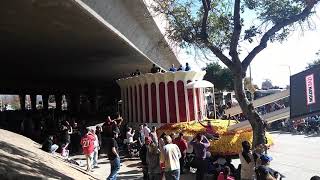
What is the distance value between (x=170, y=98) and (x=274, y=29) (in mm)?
11213

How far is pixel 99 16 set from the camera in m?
16.5

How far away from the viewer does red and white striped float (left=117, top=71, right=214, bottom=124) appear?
76.4 ft

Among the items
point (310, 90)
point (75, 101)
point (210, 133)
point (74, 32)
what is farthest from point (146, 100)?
point (75, 101)

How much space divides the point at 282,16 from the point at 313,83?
18.4ft

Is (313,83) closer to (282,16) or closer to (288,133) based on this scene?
(282,16)

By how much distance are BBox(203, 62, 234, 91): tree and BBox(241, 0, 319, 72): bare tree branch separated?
57738mm

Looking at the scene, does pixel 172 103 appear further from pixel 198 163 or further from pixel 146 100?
pixel 198 163

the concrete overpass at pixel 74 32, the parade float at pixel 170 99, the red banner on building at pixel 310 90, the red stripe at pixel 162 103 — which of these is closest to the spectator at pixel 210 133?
the parade float at pixel 170 99

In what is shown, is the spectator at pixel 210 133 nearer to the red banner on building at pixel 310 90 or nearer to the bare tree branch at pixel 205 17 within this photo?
the bare tree branch at pixel 205 17

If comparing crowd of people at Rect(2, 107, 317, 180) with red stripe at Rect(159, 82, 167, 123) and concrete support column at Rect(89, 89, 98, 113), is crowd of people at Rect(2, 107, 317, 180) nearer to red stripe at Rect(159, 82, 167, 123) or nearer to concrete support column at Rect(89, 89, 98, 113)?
red stripe at Rect(159, 82, 167, 123)

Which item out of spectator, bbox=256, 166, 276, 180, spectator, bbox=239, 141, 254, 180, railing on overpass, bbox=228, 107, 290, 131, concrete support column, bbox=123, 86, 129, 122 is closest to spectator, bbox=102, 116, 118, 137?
railing on overpass, bbox=228, 107, 290, 131

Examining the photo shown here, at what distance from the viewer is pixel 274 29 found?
12.9 meters

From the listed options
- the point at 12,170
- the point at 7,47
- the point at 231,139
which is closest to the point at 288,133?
the point at 231,139

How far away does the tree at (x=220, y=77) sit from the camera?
7081cm
